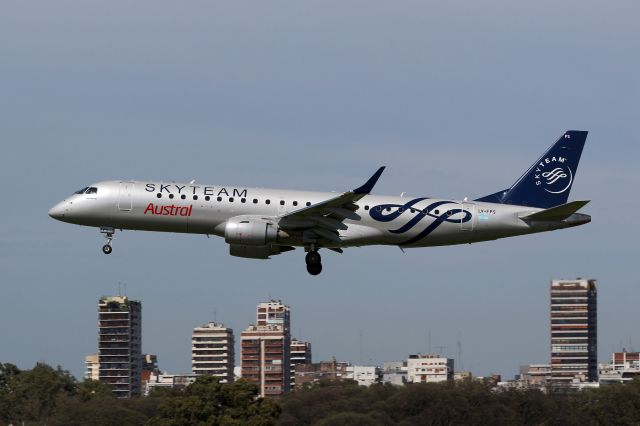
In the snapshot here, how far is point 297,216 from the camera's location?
6072 centimetres

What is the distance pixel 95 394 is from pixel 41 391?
10823 millimetres

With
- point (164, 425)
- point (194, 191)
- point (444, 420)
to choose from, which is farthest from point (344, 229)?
point (444, 420)

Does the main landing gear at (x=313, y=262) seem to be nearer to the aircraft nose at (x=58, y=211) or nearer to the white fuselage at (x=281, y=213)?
the white fuselage at (x=281, y=213)

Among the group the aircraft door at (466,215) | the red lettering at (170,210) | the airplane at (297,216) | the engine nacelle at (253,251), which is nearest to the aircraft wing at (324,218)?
the airplane at (297,216)

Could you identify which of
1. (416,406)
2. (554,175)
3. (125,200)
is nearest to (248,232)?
(125,200)

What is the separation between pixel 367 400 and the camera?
15712 centimetres

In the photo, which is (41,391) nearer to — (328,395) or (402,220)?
(328,395)

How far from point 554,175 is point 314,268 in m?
14.9

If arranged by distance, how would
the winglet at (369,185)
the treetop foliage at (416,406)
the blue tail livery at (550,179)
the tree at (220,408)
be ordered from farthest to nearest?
the treetop foliage at (416,406), the tree at (220,408), the blue tail livery at (550,179), the winglet at (369,185)

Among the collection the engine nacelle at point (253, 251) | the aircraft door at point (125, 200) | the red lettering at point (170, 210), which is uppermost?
the aircraft door at point (125, 200)

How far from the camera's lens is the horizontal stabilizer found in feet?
199

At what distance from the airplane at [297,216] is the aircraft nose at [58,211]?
0.4 inches

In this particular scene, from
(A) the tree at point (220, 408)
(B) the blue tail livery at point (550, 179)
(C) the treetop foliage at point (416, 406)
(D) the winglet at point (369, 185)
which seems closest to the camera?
(D) the winglet at point (369, 185)

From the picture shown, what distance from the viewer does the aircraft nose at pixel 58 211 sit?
63688 millimetres
